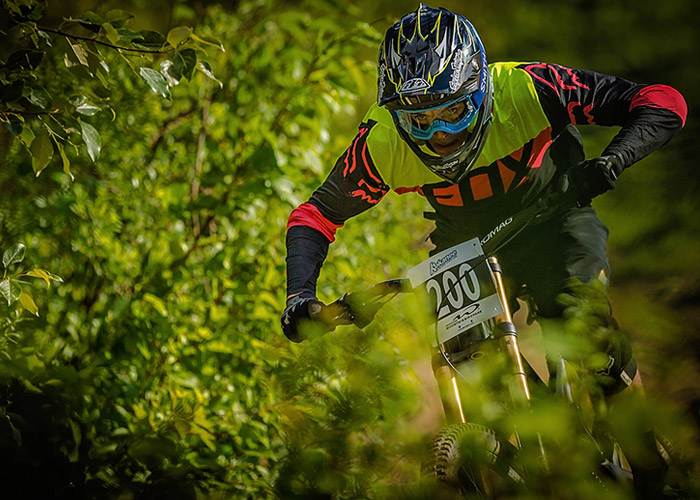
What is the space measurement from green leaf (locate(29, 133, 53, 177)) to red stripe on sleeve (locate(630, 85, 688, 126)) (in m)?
1.42

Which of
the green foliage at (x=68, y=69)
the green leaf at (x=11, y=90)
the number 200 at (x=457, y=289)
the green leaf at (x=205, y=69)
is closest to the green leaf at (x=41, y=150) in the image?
the green foliage at (x=68, y=69)

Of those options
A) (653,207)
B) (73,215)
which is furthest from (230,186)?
(653,207)

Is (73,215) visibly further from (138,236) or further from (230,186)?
(230,186)

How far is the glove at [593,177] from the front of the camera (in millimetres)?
1470

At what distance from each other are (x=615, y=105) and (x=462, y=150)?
0.40m

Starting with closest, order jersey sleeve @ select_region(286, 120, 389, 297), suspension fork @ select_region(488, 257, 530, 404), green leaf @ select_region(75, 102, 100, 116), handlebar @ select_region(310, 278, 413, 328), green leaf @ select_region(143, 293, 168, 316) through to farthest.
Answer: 1. handlebar @ select_region(310, 278, 413, 328)
2. suspension fork @ select_region(488, 257, 530, 404)
3. green leaf @ select_region(75, 102, 100, 116)
4. jersey sleeve @ select_region(286, 120, 389, 297)
5. green leaf @ select_region(143, 293, 168, 316)

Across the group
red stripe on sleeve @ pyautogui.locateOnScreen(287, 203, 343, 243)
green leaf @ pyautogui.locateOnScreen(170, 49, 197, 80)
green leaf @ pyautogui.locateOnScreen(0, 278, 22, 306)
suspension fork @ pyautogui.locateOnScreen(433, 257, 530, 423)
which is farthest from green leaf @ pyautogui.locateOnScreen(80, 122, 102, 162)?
suspension fork @ pyautogui.locateOnScreen(433, 257, 530, 423)

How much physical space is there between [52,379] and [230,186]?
4.57 feet

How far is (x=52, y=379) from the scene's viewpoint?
2.05 meters

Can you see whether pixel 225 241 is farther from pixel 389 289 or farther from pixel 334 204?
pixel 389 289

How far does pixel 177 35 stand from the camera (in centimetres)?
172

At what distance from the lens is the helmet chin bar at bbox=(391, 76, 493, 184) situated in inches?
71.4

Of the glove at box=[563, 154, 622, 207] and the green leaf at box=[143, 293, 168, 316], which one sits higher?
the green leaf at box=[143, 293, 168, 316]

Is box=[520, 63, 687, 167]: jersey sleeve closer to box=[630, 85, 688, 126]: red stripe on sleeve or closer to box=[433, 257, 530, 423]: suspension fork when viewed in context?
box=[630, 85, 688, 126]: red stripe on sleeve
